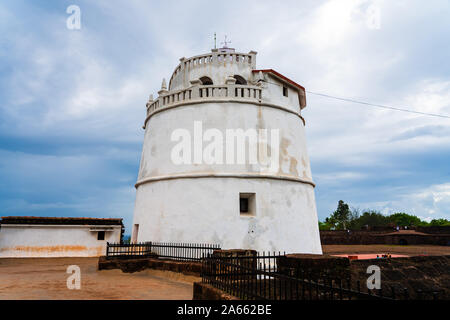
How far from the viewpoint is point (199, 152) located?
11.7 meters

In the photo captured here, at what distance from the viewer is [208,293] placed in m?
5.59

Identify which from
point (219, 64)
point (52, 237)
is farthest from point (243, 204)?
point (52, 237)

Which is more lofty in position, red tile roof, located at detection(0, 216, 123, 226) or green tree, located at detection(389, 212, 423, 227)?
green tree, located at detection(389, 212, 423, 227)

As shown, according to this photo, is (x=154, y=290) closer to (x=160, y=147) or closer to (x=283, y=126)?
(x=160, y=147)

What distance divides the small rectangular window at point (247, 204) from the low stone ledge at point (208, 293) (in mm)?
5281

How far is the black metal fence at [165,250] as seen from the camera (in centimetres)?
1006

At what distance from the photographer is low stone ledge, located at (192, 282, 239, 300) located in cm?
492

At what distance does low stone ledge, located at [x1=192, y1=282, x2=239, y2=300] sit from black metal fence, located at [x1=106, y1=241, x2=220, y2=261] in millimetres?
3448

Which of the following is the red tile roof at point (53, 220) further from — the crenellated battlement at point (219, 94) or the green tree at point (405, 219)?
the green tree at point (405, 219)

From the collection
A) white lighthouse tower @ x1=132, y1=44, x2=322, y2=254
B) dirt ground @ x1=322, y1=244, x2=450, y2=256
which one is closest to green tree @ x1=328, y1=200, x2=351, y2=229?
dirt ground @ x1=322, y1=244, x2=450, y2=256

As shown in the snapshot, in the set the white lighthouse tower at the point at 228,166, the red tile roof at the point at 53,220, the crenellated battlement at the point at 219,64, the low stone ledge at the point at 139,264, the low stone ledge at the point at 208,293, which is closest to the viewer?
the low stone ledge at the point at 208,293

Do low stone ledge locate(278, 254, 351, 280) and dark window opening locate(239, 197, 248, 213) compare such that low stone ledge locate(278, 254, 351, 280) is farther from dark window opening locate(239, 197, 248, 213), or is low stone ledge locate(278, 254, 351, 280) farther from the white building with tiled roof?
the white building with tiled roof

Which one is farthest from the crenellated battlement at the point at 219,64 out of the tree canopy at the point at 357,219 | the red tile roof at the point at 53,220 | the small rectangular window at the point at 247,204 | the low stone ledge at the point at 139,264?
the tree canopy at the point at 357,219
